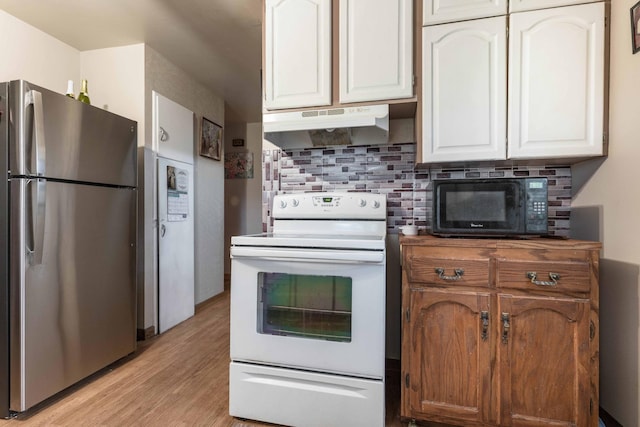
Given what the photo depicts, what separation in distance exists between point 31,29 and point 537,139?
3.43 meters

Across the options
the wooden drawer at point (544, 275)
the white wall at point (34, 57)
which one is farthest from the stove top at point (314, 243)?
the white wall at point (34, 57)

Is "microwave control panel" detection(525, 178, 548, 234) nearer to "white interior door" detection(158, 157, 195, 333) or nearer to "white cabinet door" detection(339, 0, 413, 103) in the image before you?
"white cabinet door" detection(339, 0, 413, 103)

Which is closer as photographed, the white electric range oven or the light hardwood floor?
the white electric range oven

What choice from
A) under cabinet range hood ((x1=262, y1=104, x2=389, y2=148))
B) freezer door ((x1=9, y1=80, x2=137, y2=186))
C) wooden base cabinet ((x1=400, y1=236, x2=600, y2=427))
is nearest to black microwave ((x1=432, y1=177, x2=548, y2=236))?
wooden base cabinet ((x1=400, y1=236, x2=600, y2=427))

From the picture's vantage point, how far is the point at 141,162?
8.82ft

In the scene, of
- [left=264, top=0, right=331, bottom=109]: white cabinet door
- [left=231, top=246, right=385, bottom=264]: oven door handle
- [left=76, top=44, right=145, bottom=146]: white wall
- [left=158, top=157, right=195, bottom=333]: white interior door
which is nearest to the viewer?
[left=231, top=246, right=385, bottom=264]: oven door handle

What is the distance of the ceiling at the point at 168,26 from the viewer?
85.4 inches

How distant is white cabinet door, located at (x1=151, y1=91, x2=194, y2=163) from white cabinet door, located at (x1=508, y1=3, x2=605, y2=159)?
8.52 feet

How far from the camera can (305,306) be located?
5.19 feet

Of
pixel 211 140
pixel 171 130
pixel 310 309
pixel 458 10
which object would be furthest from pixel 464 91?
pixel 211 140

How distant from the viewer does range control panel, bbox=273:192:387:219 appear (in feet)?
6.27

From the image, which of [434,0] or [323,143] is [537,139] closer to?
[434,0]

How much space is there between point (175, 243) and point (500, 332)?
2686 mm

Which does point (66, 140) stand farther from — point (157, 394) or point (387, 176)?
point (387, 176)
